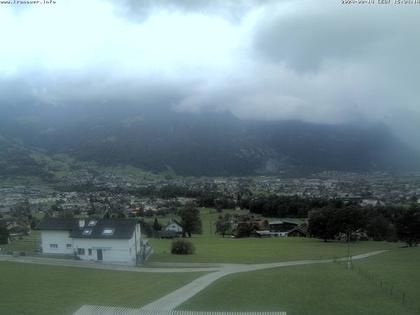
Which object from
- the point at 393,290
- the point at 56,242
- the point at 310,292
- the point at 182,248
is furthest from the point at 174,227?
the point at 393,290

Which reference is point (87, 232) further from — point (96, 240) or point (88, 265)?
point (88, 265)

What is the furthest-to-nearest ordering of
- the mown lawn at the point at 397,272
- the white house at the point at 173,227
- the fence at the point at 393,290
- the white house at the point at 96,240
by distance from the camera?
the white house at the point at 173,227 < the white house at the point at 96,240 < the mown lawn at the point at 397,272 < the fence at the point at 393,290

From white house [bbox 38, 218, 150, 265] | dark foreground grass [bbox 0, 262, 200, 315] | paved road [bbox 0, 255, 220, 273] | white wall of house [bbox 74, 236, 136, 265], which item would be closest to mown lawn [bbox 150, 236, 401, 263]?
white house [bbox 38, 218, 150, 265]

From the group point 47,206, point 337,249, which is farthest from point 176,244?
point 47,206

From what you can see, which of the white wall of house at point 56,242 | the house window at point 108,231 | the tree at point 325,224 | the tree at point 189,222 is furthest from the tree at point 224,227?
the house window at point 108,231

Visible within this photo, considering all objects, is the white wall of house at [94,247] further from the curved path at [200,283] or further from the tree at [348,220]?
the tree at [348,220]

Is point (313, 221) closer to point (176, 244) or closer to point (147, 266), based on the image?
point (176, 244)

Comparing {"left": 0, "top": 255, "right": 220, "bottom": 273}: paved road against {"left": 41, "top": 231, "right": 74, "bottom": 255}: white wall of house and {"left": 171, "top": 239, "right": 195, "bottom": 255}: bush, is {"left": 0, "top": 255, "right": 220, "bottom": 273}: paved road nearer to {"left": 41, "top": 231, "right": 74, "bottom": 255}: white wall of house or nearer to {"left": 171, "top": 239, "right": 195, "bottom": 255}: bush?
{"left": 41, "top": 231, "right": 74, "bottom": 255}: white wall of house
